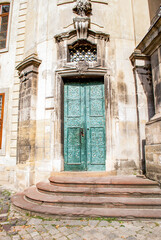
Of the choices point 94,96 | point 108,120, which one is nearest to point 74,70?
point 94,96

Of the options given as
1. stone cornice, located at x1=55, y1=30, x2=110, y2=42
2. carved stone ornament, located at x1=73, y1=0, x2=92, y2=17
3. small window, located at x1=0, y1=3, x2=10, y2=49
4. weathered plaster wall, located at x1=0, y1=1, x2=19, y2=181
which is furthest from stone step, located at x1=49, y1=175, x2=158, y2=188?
small window, located at x1=0, y1=3, x2=10, y2=49

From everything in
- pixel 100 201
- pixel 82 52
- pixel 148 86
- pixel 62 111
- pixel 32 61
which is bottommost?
pixel 100 201

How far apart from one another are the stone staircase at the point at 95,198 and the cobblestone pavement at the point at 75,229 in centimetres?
12

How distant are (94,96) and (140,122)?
5.36 feet

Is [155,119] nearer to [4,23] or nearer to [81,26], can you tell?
[81,26]

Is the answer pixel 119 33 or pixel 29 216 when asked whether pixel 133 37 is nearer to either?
pixel 119 33

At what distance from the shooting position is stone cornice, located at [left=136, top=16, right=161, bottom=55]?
4242mm

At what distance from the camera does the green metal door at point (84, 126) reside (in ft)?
18.0

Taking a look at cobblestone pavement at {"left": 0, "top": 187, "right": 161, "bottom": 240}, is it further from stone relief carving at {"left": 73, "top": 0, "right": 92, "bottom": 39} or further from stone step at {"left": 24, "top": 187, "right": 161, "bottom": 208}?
stone relief carving at {"left": 73, "top": 0, "right": 92, "bottom": 39}

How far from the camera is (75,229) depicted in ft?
9.67

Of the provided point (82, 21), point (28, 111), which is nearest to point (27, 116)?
point (28, 111)

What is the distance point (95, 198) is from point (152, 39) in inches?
157

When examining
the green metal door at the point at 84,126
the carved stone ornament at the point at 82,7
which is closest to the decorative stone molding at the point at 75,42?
the green metal door at the point at 84,126

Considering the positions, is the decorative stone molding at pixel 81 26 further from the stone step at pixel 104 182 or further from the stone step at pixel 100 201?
the stone step at pixel 100 201
